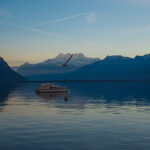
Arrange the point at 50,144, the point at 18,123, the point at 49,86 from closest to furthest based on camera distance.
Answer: the point at 50,144 → the point at 18,123 → the point at 49,86

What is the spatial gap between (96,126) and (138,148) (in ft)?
40.0

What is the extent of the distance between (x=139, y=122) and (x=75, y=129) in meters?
11.0

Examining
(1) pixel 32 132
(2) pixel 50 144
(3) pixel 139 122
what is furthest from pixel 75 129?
(3) pixel 139 122

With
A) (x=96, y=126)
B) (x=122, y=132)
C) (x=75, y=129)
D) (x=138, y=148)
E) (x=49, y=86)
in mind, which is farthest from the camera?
(x=49, y=86)

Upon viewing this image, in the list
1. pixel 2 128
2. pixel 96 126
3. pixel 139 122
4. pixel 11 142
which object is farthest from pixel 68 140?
pixel 139 122

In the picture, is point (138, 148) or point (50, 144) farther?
point (50, 144)

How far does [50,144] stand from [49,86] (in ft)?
353

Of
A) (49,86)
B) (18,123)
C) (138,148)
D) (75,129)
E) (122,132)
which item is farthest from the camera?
(49,86)

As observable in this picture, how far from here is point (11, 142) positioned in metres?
27.1

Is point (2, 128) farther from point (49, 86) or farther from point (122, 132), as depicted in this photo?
point (49, 86)

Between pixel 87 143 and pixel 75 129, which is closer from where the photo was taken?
pixel 87 143

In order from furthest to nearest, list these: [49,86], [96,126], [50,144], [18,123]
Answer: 1. [49,86]
2. [18,123]
3. [96,126]
4. [50,144]

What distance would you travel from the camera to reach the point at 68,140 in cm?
2795

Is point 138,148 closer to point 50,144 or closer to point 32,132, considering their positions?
point 50,144
